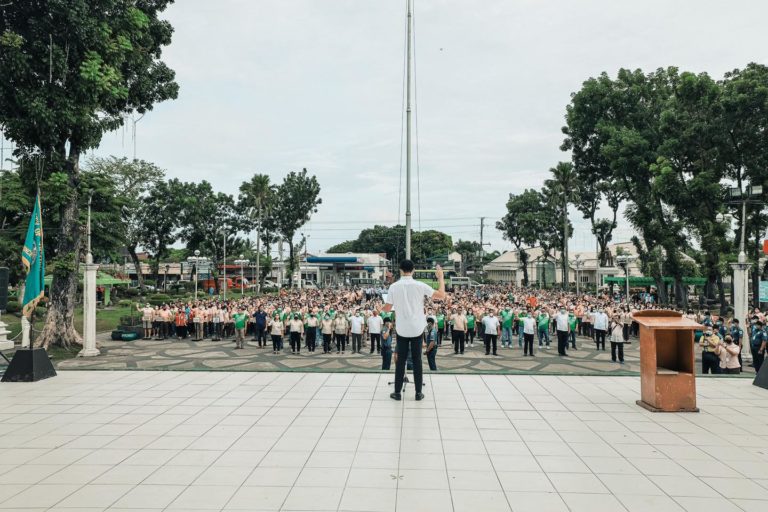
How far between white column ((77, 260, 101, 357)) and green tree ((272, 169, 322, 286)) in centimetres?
4391

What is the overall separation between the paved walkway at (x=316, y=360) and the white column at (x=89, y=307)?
39 cm

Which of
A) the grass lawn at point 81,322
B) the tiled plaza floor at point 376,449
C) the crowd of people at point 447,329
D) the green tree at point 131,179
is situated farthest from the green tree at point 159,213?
the tiled plaza floor at point 376,449

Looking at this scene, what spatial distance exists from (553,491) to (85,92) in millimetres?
16695

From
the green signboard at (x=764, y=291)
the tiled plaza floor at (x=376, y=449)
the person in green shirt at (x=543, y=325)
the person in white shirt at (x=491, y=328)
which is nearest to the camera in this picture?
the tiled plaza floor at (x=376, y=449)

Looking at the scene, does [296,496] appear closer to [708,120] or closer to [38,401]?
[38,401]

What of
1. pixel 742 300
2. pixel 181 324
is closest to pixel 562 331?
pixel 742 300

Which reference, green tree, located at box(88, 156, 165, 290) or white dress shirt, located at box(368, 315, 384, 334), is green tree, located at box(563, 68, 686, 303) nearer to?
white dress shirt, located at box(368, 315, 384, 334)

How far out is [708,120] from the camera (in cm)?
2680

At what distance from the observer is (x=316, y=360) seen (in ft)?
50.7

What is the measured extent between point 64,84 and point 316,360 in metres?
11.5

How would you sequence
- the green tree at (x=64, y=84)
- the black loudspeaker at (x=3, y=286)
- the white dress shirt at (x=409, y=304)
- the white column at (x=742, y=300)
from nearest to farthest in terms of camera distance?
the white dress shirt at (x=409, y=304) < the black loudspeaker at (x=3, y=286) < the green tree at (x=64, y=84) < the white column at (x=742, y=300)

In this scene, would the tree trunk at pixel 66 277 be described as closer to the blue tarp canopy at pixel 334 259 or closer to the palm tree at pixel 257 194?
the palm tree at pixel 257 194

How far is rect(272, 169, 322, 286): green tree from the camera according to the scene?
59344 millimetres

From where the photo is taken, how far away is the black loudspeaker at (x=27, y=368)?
8.72 metres
